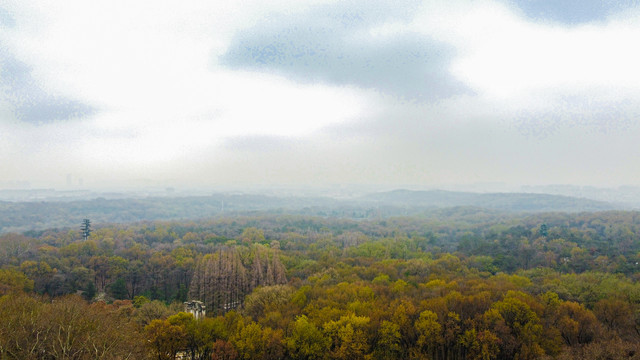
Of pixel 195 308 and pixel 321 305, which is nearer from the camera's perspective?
pixel 321 305

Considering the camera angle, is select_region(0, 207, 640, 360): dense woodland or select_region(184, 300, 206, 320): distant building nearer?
select_region(0, 207, 640, 360): dense woodland

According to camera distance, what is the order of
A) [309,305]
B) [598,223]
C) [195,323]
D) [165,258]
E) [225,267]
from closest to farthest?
1. [195,323]
2. [309,305]
3. [225,267]
4. [165,258]
5. [598,223]

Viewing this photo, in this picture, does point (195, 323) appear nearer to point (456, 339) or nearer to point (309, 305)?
point (309, 305)

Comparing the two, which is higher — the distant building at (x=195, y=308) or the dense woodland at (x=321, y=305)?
the dense woodland at (x=321, y=305)

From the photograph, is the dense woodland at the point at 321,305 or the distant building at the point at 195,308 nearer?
the dense woodland at the point at 321,305

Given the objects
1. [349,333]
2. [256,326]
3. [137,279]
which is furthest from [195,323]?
[137,279]

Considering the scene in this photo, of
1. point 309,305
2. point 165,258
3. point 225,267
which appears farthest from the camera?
point 165,258

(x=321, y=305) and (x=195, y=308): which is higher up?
(x=321, y=305)

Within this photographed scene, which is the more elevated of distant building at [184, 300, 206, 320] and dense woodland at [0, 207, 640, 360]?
dense woodland at [0, 207, 640, 360]
